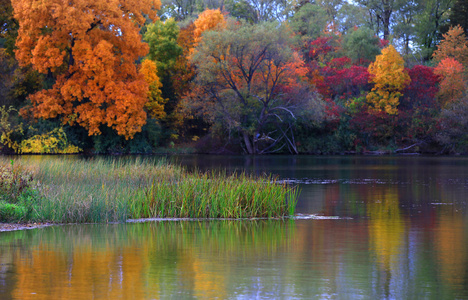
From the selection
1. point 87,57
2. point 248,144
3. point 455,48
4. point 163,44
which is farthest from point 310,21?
point 87,57

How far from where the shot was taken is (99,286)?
8.79 m

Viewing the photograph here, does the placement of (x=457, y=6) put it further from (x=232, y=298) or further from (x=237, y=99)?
(x=232, y=298)

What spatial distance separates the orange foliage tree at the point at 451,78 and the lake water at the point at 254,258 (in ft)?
125

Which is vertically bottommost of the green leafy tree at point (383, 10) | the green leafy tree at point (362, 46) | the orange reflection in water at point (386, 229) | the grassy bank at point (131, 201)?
the orange reflection in water at point (386, 229)

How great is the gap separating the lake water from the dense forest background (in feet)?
107

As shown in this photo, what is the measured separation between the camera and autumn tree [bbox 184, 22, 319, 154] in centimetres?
5003

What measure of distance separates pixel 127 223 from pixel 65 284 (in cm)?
649

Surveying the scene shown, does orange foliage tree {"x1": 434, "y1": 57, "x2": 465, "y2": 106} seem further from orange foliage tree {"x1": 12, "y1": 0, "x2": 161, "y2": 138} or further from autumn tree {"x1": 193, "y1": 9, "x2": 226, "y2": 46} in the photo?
orange foliage tree {"x1": 12, "y1": 0, "x2": 161, "y2": 138}

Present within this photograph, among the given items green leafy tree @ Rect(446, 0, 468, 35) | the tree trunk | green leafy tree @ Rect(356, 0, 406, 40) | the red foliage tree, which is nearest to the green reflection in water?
the tree trunk

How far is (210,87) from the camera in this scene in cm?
5250

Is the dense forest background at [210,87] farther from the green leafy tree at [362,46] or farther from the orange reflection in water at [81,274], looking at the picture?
the orange reflection in water at [81,274]

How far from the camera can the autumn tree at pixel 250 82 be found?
5003cm

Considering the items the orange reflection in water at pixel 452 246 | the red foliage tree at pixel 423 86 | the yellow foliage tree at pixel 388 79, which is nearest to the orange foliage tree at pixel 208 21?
the yellow foliage tree at pixel 388 79

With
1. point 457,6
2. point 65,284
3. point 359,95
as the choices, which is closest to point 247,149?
point 359,95
